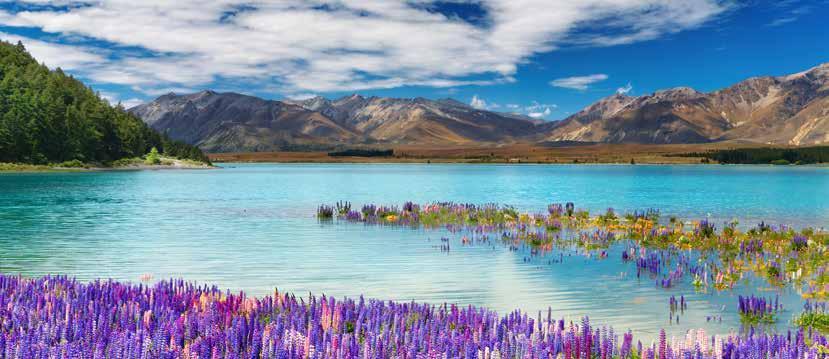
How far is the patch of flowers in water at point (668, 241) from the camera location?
21.8 m

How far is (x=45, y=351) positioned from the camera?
851 centimetres

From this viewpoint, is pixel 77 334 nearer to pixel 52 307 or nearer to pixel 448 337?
pixel 52 307

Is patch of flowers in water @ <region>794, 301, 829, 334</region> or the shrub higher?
the shrub

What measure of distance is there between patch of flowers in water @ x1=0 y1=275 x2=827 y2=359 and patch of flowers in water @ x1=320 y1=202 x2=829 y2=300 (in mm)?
9924

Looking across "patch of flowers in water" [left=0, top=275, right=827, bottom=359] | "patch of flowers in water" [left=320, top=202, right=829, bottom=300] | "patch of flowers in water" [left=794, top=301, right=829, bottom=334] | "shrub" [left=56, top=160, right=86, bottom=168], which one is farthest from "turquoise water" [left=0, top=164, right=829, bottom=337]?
"shrub" [left=56, top=160, right=86, bottom=168]

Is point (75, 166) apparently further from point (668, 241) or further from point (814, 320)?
point (814, 320)

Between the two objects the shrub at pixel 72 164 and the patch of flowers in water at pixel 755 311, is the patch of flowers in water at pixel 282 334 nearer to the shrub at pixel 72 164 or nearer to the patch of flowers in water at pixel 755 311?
the patch of flowers in water at pixel 755 311

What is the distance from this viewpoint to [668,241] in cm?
3061

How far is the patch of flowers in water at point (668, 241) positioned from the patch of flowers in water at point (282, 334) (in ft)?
32.6

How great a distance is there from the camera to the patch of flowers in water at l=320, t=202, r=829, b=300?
21.8m

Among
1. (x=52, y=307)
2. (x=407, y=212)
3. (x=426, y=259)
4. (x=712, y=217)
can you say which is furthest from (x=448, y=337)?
(x=712, y=217)

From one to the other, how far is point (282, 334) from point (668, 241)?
2427 centimetres

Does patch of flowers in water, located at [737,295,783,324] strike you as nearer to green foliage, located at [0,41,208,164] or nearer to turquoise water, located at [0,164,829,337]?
turquoise water, located at [0,164,829,337]

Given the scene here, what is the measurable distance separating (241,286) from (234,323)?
9.94m
